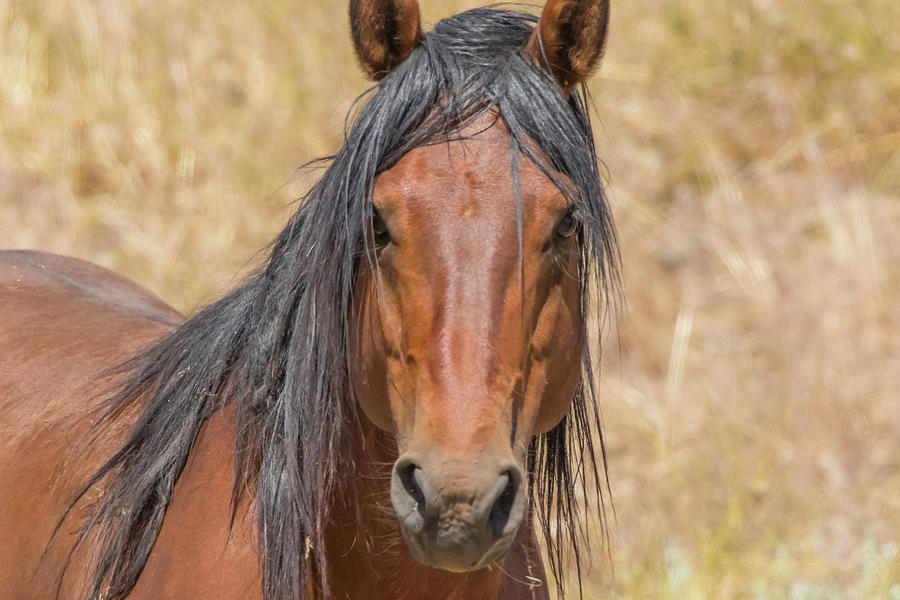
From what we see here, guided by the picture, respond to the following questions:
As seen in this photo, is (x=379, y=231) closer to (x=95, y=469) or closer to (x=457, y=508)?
(x=457, y=508)

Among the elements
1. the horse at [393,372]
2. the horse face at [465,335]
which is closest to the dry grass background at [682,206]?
the horse at [393,372]

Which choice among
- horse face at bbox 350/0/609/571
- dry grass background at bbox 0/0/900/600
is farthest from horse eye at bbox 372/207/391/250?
dry grass background at bbox 0/0/900/600

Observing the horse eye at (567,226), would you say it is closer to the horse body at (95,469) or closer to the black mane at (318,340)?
the black mane at (318,340)

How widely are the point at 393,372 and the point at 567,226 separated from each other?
1.39 ft

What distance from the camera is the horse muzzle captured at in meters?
1.62

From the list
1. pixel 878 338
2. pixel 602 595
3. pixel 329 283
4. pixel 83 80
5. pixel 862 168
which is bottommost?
pixel 602 595

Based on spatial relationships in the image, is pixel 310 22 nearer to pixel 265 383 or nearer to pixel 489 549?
pixel 265 383

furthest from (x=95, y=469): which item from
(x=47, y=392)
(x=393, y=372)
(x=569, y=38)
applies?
(x=569, y=38)

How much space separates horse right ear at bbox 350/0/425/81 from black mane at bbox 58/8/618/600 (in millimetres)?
48

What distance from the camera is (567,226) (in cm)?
196

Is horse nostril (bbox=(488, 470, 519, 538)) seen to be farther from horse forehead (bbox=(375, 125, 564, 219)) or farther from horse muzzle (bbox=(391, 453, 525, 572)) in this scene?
horse forehead (bbox=(375, 125, 564, 219))

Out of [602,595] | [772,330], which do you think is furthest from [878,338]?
[602,595]

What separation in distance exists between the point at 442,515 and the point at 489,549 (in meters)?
0.11

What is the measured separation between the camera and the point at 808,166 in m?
6.54
